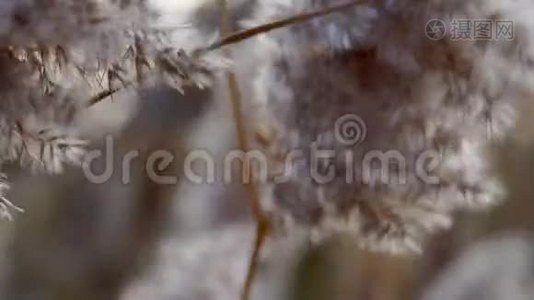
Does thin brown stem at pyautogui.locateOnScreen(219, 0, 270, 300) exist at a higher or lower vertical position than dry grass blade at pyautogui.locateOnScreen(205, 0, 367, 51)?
lower

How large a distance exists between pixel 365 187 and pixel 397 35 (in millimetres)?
183

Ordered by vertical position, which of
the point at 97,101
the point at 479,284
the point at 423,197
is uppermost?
the point at 97,101

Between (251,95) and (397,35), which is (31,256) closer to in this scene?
(251,95)

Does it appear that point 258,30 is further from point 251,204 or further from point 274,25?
point 251,204

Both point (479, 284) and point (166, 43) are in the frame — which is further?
point (479, 284)

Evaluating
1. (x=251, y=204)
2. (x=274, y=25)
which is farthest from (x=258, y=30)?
(x=251, y=204)

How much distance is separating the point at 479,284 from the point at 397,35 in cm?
33

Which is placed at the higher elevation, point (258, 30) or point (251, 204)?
point (258, 30)

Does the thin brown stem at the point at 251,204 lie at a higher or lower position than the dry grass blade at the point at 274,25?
lower

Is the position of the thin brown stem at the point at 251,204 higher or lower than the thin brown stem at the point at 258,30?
lower

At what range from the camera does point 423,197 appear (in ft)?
2.92

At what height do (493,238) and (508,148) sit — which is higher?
(508,148)

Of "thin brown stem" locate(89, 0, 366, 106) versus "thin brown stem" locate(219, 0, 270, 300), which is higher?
"thin brown stem" locate(89, 0, 366, 106)

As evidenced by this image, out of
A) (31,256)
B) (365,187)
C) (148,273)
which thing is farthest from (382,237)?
(31,256)
